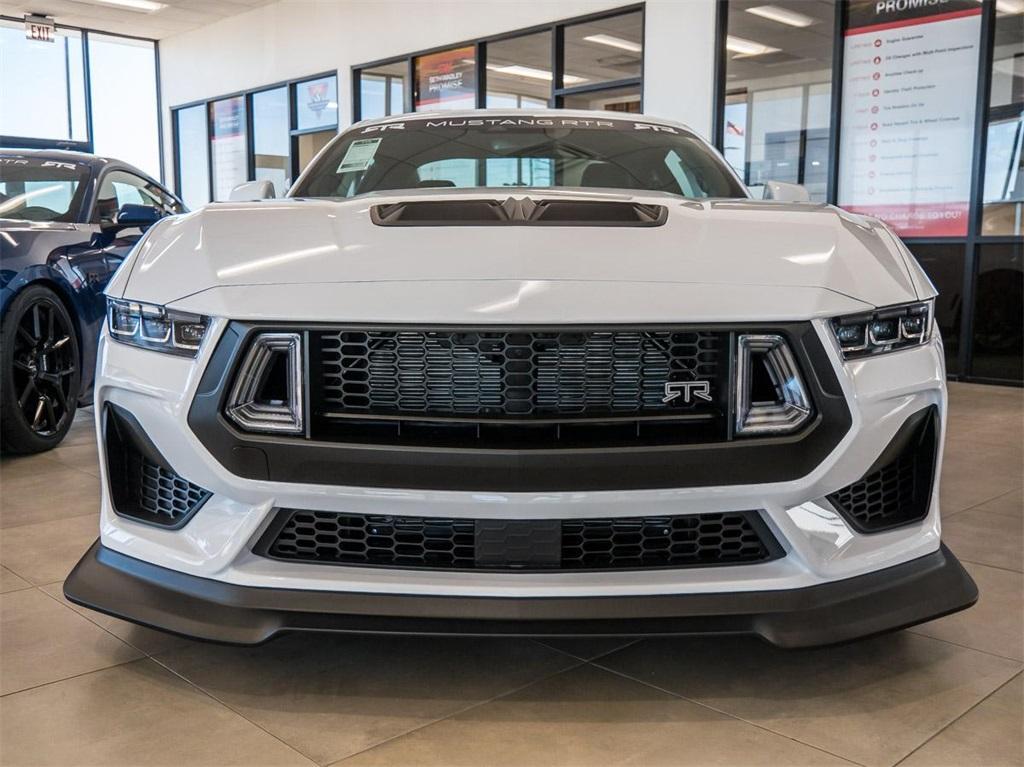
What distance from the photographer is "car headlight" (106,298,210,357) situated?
1625 mm

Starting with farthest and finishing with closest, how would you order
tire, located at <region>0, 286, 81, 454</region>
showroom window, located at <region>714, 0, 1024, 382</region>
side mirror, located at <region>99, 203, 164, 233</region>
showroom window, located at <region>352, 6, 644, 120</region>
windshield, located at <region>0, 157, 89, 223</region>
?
showroom window, located at <region>352, 6, 644, 120</region> → showroom window, located at <region>714, 0, 1024, 382</region> → windshield, located at <region>0, 157, 89, 223</region> → side mirror, located at <region>99, 203, 164, 233</region> → tire, located at <region>0, 286, 81, 454</region>

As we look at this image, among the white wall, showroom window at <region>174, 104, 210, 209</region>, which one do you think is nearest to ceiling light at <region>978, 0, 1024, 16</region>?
the white wall

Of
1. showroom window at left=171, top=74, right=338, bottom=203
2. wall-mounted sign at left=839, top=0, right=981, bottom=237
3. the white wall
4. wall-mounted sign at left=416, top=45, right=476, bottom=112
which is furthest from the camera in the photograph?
showroom window at left=171, top=74, right=338, bottom=203

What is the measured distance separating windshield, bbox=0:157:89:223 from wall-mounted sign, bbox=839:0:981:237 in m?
5.22

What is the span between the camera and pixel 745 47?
7.47 metres

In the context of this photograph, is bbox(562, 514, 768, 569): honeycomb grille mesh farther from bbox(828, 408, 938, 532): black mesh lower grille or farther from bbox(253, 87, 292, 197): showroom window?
bbox(253, 87, 292, 197): showroom window

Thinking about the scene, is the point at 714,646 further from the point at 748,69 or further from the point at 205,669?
the point at 748,69

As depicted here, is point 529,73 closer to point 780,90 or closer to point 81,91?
point 780,90

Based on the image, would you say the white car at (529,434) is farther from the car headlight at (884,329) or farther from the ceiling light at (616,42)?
the ceiling light at (616,42)

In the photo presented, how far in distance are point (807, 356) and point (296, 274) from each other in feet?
2.88

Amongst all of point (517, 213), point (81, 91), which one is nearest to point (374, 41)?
point (81, 91)

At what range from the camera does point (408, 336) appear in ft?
5.13

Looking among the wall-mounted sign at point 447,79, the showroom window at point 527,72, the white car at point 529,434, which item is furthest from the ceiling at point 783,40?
the white car at point 529,434

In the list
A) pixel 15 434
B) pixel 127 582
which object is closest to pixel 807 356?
pixel 127 582
